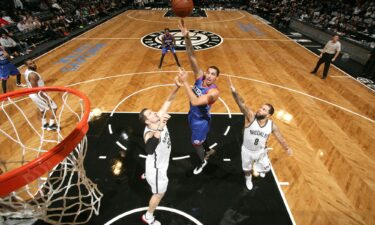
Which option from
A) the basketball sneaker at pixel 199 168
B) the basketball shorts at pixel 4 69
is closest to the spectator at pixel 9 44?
the basketball shorts at pixel 4 69

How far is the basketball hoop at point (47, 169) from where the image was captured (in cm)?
255

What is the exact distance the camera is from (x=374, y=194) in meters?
4.57

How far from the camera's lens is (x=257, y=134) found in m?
3.92

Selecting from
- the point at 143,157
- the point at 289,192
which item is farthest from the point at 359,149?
the point at 143,157

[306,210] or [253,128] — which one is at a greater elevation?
[253,128]

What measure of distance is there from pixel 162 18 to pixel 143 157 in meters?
17.4

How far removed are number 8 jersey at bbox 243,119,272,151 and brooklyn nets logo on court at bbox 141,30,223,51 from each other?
8969 mm

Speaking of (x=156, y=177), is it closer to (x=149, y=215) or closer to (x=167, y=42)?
(x=149, y=215)

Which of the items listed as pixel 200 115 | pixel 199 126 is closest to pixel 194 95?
pixel 200 115

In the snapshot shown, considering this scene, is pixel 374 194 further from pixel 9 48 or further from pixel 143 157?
pixel 9 48

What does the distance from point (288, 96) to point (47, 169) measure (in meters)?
7.32

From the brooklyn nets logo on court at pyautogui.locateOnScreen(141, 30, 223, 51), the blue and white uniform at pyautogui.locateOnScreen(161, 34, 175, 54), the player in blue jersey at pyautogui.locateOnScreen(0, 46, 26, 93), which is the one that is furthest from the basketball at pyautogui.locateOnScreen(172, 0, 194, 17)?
the brooklyn nets logo on court at pyautogui.locateOnScreen(141, 30, 223, 51)

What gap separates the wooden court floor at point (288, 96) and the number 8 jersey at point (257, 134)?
1279 mm

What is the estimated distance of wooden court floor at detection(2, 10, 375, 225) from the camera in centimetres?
454
